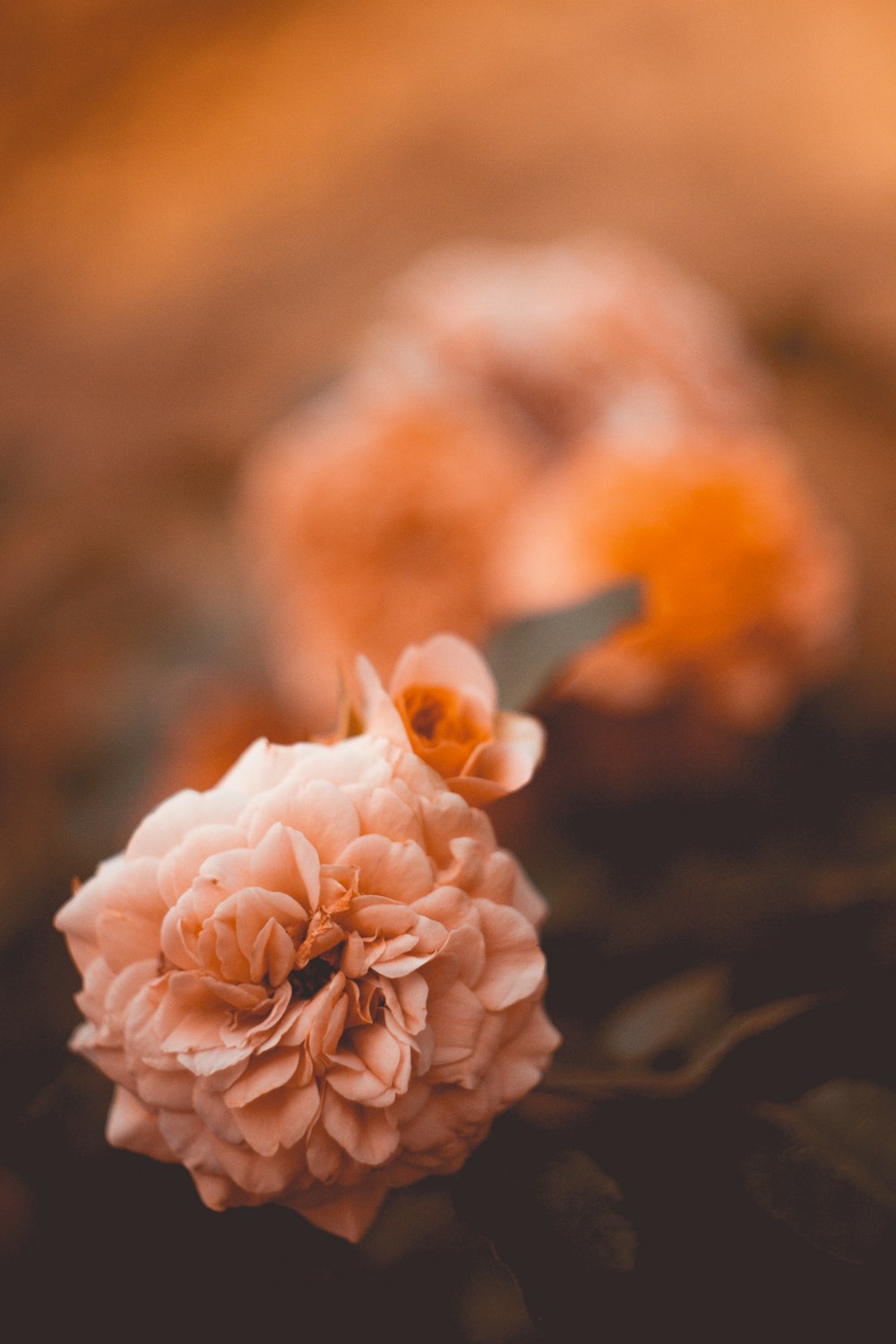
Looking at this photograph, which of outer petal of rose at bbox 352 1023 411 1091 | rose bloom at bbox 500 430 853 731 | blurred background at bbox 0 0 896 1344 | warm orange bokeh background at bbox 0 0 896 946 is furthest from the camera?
warm orange bokeh background at bbox 0 0 896 946

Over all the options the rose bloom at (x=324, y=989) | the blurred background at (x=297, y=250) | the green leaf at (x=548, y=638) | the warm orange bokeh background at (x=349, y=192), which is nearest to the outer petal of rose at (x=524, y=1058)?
the rose bloom at (x=324, y=989)

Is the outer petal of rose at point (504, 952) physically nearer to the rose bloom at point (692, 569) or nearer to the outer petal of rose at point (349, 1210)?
the outer petal of rose at point (349, 1210)

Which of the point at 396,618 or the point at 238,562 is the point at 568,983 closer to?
the point at 396,618

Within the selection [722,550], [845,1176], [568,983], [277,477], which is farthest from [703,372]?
[845,1176]

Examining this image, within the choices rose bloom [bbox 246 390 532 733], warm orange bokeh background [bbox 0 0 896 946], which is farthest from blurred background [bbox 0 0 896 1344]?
rose bloom [bbox 246 390 532 733]

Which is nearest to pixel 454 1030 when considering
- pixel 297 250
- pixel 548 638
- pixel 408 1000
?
pixel 408 1000

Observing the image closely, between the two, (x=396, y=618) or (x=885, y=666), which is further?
(x=885, y=666)

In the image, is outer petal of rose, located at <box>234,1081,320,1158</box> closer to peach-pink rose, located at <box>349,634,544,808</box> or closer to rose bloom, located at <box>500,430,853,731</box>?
peach-pink rose, located at <box>349,634,544,808</box>
